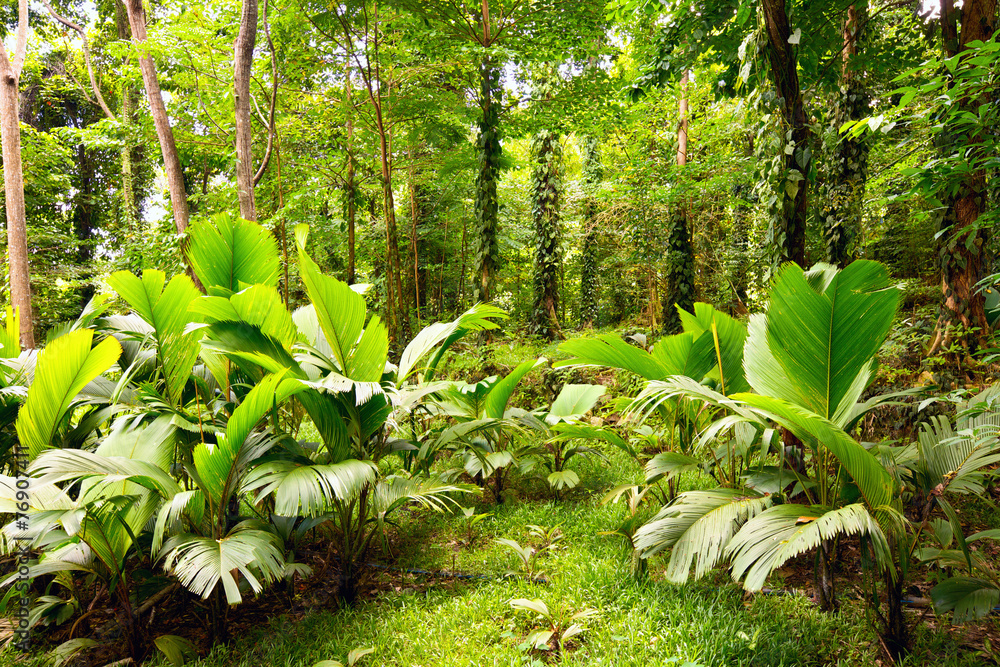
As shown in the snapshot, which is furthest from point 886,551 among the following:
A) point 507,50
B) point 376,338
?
point 507,50

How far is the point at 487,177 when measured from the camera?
6.37 meters

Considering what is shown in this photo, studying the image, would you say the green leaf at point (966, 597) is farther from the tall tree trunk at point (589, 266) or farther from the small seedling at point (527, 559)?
the tall tree trunk at point (589, 266)

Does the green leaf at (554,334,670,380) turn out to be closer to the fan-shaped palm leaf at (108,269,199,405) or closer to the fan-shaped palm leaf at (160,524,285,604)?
the fan-shaped palm leaf at (160,524,285,604)

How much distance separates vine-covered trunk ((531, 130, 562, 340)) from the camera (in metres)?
9.58

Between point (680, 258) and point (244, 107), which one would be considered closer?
point (244, 107)

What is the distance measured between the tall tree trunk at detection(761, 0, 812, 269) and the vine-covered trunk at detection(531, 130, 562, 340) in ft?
21.3

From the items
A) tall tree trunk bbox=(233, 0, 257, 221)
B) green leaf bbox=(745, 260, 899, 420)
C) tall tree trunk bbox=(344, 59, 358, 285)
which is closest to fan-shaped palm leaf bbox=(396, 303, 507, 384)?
green leaf bbox=(745, 260, 899, 420)

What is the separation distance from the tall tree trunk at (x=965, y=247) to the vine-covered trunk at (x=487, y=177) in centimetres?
419

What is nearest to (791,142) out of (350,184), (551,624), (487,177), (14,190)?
(551,624)

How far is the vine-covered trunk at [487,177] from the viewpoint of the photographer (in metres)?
6.10

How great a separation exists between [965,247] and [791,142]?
151 centimetres

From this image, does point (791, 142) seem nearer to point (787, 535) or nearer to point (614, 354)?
point (614, 354)

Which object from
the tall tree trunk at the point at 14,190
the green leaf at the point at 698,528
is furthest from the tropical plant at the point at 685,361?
the tall tree trunk at the point at 14,190

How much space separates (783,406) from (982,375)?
276cm
